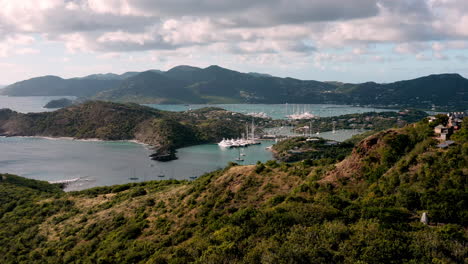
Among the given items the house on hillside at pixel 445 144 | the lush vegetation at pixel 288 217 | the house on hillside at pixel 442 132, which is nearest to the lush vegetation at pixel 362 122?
the lush vegetation at pixel 288 217

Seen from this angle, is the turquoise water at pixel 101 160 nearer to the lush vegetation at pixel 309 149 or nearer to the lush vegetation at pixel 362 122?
the lush vegetation at pixel 309 149

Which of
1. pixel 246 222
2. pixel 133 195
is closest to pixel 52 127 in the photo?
pixel 133 195

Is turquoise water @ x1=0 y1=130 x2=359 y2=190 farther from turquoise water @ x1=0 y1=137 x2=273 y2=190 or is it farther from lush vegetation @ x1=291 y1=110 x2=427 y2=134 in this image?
lush vegetation @ x1=291 y1=110 x2=427 y2=134

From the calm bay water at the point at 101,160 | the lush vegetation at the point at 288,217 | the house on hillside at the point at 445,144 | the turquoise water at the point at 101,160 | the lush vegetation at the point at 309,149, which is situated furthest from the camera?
the lush vegetation at the point at 309,149

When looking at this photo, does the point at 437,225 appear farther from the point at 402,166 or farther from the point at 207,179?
the point at 207,179

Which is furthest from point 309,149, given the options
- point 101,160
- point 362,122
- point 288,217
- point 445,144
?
point 288,217

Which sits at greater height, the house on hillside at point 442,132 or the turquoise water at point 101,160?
the house on hillside at point 442,132

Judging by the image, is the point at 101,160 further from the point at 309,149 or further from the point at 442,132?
the point at 442,132
